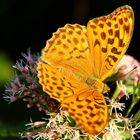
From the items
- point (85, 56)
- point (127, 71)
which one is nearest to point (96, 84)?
point (85, 56)

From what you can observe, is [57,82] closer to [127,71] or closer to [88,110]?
[88,110]

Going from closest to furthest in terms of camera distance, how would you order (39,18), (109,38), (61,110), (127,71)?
(61,110) → (109,38) → (127,71) → (39,18)

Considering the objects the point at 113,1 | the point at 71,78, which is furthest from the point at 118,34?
the point at 113,1

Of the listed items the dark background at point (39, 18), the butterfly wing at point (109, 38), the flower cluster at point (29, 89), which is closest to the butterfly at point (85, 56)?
the butterfly wing at point (109, 38)

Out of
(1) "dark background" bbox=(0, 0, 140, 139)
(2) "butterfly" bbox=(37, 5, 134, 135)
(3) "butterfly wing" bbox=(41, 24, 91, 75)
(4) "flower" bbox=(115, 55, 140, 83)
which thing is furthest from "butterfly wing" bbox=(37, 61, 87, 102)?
(1) "dark background" bbox=(0, 0, 140, 139)

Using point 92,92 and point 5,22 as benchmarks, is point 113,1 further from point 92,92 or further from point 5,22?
point 92,92

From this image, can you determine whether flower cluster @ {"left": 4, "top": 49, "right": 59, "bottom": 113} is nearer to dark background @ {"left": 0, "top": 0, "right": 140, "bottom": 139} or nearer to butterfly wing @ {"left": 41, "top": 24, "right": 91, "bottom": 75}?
butterfly wing @ {"left": 41, "top": 24, "right": 91, "bottom": 75}
